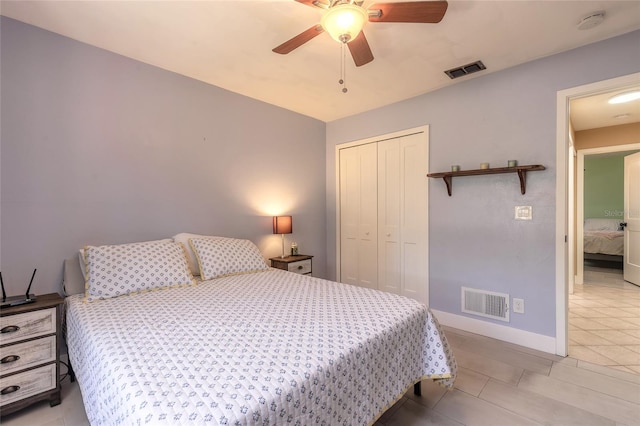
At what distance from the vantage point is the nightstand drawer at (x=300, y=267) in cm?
322

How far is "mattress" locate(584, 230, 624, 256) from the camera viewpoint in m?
5.31

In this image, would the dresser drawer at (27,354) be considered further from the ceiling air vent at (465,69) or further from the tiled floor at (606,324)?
the tiled floor at (606,324)

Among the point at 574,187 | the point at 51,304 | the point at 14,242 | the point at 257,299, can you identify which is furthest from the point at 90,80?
the point at 574,187

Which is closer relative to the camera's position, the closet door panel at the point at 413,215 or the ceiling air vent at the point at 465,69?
the ceiling air vent at the point at 465,69

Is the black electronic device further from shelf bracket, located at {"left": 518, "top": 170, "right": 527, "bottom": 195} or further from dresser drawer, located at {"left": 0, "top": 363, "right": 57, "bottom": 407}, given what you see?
shelf bracket, located at {"left": 518, "top": 170, "right": 527, "bottom": 195}

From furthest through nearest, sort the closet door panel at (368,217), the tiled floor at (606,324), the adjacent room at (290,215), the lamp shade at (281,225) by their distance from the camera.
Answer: the closet door panel at (368,217) → the lamp shade at (281,225) → the tiled floor at (606,324) → the adjacent room at (290,215)

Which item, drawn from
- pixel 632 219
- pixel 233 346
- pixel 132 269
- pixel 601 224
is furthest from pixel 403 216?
pixel 601 224

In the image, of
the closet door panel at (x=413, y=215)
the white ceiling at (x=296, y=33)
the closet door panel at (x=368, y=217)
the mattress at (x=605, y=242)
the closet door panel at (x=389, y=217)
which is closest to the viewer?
the white ceiling at (x=296, y=33)

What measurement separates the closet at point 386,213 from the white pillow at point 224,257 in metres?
1.51

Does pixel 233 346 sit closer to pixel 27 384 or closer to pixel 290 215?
pixel 27 384

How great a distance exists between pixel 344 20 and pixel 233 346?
1631 mm

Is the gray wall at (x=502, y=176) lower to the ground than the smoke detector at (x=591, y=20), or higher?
lower

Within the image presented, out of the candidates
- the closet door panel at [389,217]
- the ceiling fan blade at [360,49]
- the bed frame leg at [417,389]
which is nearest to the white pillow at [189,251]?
the bed frame leg at [417,389]

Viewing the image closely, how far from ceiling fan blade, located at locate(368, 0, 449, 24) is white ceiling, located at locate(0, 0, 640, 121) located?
33cm
